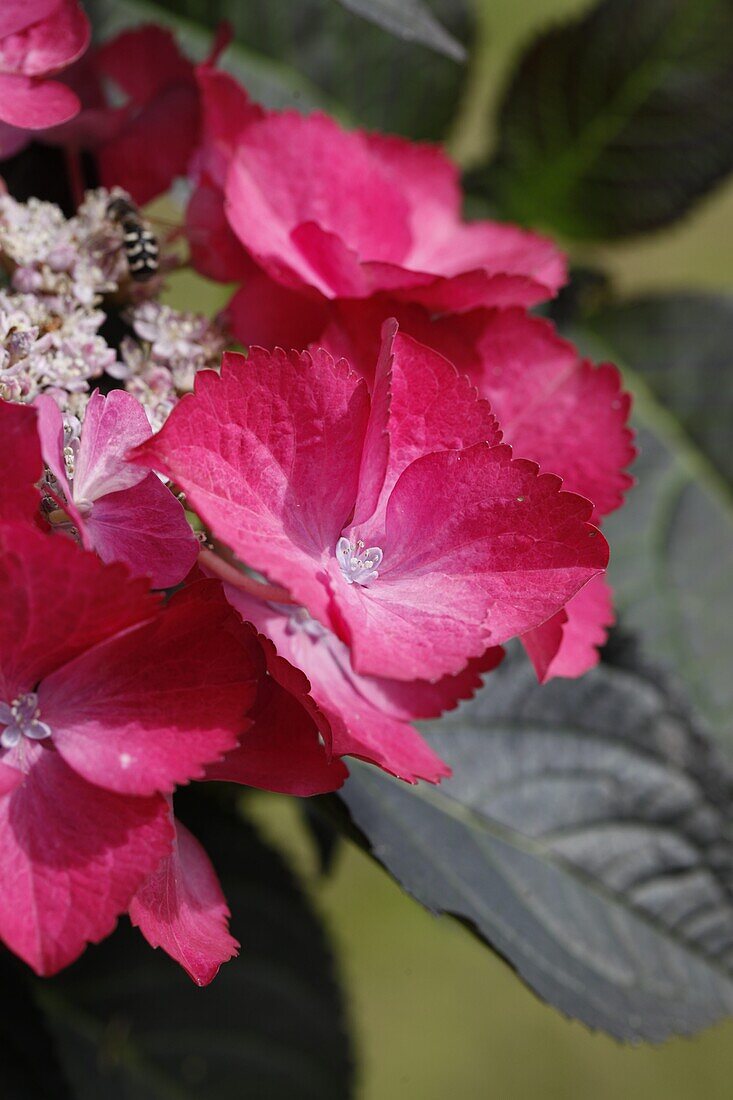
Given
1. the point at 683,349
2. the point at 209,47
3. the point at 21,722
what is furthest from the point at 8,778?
the point at 683,349

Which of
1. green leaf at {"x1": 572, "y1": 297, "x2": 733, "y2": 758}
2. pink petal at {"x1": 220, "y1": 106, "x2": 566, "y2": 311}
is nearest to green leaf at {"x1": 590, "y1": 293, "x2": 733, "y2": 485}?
green leaf at {"x1": 572, "y1": 297, "x2": 733, "y2": 758}

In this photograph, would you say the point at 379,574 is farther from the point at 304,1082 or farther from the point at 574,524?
the point at 304,1082

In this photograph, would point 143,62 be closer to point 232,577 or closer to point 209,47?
point 209,47

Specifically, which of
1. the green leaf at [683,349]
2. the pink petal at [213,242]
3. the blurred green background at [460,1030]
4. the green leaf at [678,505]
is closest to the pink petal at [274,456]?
the pink petal at [213,242]

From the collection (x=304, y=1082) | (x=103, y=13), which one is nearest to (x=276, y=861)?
(x=304, y=1082)

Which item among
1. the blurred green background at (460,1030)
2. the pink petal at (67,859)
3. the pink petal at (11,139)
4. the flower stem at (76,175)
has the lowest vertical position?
the blurred green background at (460,1030)

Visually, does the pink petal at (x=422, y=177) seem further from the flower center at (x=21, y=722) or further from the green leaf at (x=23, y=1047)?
the green leaf at (x=23, y=1047)
